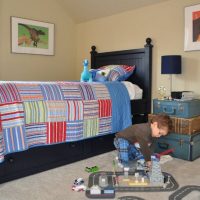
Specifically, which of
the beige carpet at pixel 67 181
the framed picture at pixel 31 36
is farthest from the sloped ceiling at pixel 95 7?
the beige carpet at pixel 67 181

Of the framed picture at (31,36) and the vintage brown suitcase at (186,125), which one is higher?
the framed picture at (31,36)

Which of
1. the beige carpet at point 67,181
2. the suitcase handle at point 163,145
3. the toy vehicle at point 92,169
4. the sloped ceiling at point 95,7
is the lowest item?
the beige carpet at point 67,181

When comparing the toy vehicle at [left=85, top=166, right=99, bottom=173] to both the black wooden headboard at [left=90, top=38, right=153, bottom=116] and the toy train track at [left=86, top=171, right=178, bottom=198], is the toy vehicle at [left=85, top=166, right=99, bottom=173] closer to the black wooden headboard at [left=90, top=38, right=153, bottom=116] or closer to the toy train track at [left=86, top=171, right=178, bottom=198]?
the toy train track at [left=86, top=171, right=178, bottom=198]

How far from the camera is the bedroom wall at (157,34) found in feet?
10.9

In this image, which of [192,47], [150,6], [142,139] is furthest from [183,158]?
[150,6]

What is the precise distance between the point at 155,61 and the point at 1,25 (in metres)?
2.28

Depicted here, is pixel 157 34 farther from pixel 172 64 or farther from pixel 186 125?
pixel 186 125

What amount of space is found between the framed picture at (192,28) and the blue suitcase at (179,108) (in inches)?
27.1

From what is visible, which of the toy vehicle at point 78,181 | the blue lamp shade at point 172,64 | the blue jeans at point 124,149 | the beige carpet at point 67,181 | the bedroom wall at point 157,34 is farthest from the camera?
the bedroom wall at point 157,34

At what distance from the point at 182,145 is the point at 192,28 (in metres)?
Result: 1.42

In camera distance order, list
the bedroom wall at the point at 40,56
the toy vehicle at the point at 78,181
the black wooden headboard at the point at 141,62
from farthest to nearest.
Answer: the bedroom wall at the point at 40,56 → the black wooden headboard at the point at 141,62 → the toy vehicle at the point at 78,181

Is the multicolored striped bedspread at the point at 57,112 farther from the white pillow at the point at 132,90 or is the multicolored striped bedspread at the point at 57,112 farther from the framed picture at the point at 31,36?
the framed picture at the point at 31,36

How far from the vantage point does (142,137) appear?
250 centimetres

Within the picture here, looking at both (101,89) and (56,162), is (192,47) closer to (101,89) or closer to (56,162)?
(101,89)
